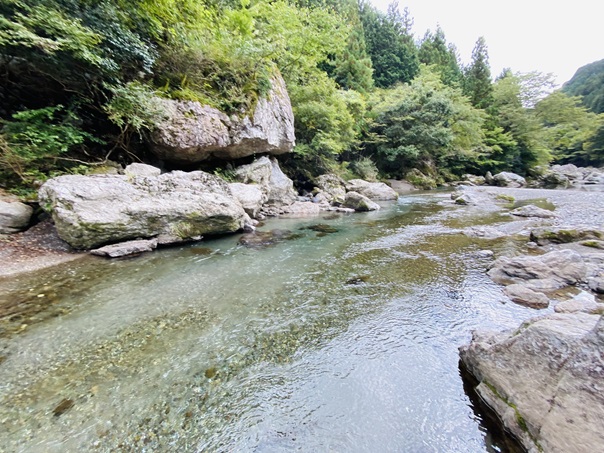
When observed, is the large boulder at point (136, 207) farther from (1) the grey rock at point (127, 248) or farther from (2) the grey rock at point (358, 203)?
(2) the grey rock at point (358, 203)

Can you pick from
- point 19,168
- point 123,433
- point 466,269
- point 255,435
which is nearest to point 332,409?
point 255,435

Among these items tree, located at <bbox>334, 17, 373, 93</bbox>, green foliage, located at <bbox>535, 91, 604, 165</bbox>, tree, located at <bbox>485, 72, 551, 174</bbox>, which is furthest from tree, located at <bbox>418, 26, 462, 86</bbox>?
tree, located at <bbox>334, 17, 373, 93</bbox>

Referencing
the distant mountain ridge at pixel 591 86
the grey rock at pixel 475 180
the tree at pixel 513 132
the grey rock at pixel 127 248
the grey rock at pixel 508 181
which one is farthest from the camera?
the distant mountain ridge at pixel 591 86

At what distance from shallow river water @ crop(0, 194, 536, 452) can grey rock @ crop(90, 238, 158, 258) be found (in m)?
0.36

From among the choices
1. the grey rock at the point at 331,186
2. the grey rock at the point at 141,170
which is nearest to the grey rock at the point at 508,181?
the grey rock at the point at 331,186

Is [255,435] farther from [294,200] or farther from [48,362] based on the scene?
[294,200]

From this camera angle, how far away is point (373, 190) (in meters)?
17.7

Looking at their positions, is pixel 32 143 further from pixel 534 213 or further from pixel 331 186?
pixel 534 213

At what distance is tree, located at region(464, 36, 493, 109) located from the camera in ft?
105

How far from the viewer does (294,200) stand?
14203 mm

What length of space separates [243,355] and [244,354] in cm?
2

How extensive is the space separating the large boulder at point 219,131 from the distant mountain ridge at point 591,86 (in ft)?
151

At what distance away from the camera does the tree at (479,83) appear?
31.9 metres

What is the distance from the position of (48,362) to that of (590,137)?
5290 centimetres
